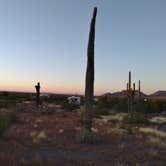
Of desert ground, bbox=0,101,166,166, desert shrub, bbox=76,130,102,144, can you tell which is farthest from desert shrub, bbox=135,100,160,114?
desert shrub, bbox=76,130,102,144

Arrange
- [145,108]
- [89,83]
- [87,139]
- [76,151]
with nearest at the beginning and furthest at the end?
[76,151], [87,139], [89,83], [145,108]

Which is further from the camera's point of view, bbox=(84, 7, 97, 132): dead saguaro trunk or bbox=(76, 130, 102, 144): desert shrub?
bbox=(84, 7, 97, 132): dead saguaro trunk

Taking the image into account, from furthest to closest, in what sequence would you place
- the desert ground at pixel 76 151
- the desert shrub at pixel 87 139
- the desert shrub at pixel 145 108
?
the desert shrub at pixel 145 108
the desert shrub at pixel 87 139
the desert ground at pixel 76 151

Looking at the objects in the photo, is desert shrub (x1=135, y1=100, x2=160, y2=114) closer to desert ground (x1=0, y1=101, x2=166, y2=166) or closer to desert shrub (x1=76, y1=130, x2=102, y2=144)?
desert ground (x1=0, y1=101, x2=166, y2=166)

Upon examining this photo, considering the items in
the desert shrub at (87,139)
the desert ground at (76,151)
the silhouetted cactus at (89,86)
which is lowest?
the desert ground at (76,151)

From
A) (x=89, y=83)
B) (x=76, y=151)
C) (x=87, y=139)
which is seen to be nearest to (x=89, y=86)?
(x=89, y=83)

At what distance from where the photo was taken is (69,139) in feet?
54.7

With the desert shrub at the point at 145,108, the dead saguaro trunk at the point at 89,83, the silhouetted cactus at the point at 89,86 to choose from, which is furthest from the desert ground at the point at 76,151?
the desert shrub at the point at 145,108

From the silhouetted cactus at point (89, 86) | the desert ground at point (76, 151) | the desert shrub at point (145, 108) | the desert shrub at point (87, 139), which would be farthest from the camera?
the desert shrub at point (145, 108)

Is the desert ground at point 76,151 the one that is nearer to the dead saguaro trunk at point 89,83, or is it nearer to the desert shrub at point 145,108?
the dead saguaro trunk at point 89,83

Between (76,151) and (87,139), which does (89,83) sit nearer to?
(87,139)

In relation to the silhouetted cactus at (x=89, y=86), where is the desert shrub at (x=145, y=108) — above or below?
below

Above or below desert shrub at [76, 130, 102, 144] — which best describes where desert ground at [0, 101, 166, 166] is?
below

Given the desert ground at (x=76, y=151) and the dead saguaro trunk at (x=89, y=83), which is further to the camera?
the dead saguaro trunk at (x=89, y=83)
